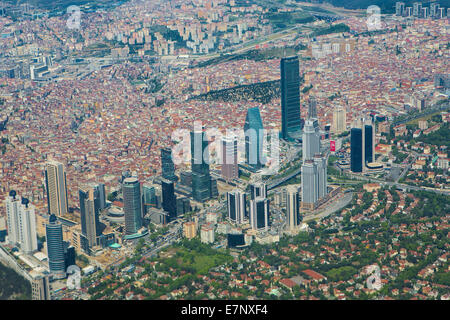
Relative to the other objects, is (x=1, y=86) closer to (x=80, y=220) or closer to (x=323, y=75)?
(x=323, y=75)

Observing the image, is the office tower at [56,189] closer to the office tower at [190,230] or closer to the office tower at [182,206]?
the office tower at [182,206]

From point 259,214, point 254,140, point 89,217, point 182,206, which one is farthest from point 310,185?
point 89,217

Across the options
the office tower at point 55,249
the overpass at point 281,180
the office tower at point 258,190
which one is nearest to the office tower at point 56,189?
the office tower at point 55,249

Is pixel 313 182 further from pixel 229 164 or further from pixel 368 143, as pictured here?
pixel 368 143

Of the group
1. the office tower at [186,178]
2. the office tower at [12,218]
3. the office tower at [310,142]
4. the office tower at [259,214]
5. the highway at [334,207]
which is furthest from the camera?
the office tower at [310,142]

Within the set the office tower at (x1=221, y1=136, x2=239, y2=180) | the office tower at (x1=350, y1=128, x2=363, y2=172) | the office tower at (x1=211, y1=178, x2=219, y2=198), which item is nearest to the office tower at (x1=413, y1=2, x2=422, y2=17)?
the office tower at (x1=350, y1=128, x2=363, y2=172)

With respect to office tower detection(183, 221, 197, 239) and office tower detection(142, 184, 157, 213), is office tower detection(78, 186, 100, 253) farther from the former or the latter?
office tower detection(183, 221, 197, 239)
